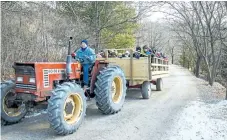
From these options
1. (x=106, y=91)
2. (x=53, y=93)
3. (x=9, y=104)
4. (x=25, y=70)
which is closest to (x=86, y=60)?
(x=106, y=91)

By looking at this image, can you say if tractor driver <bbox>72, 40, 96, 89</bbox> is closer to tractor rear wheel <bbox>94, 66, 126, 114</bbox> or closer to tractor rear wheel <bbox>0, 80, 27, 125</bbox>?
tractor rear wheel <bbox>94, 66, 126, 114</bbox>

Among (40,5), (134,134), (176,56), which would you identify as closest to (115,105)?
(134,134)

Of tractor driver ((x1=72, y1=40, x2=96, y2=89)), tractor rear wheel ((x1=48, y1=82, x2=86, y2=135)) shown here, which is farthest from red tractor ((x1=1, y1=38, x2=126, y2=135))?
tractor driver ((x1=72, y1=40, x2=96, y2=89))

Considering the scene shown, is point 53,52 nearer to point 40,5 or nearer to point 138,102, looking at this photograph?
point 40,5

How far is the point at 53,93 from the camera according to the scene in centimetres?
533

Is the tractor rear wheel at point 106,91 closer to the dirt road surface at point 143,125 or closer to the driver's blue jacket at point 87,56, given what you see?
the dirt road surface at point 143,125

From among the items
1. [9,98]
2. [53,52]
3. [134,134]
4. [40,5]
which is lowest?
[134,134]

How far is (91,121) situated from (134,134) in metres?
1.29

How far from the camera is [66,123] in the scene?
5.42m

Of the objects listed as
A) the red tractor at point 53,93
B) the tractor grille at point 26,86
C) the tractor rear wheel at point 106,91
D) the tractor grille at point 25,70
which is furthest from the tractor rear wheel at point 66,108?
the tractor rear wheel at point 106,91

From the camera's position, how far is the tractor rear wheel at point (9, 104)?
593 centimetres

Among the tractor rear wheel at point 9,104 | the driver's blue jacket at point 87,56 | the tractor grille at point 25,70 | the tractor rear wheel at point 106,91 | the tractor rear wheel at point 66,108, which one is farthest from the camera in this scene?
the driver's blue jacket at point 87,56

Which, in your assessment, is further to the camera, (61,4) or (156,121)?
(61,4)

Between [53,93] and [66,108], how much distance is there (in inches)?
18.3
